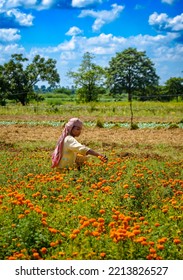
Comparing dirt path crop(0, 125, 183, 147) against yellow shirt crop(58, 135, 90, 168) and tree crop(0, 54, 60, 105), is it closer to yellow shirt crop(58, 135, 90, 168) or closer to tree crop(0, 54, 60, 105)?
yellow shirt crop(58, 135, 90, 168)

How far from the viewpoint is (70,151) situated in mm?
6559

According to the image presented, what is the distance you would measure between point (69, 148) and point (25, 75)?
35.9m

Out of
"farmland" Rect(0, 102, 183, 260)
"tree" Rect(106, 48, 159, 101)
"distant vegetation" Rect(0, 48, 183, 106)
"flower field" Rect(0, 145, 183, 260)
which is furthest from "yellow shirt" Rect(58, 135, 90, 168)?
"tree" Rect(106, 48, 159, 101)

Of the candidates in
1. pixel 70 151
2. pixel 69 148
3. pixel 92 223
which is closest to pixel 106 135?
pixel 70 151

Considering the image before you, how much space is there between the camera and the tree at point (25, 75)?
135ft

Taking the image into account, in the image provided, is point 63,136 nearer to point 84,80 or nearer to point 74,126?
point 74,126

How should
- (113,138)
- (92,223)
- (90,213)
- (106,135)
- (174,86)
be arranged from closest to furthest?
1. (92,223)
2. (90,213)
3. (113,138)
4. (106,135)
5. (174,86)

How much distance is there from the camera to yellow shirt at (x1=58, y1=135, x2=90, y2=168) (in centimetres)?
633

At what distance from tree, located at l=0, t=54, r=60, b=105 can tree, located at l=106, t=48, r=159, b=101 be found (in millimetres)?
17087

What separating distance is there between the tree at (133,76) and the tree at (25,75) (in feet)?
56.1

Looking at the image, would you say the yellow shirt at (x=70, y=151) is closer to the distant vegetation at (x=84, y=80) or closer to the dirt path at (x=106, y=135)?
the dirt path at (x=106, y=135)

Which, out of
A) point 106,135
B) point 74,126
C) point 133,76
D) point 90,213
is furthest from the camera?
point 133,76
